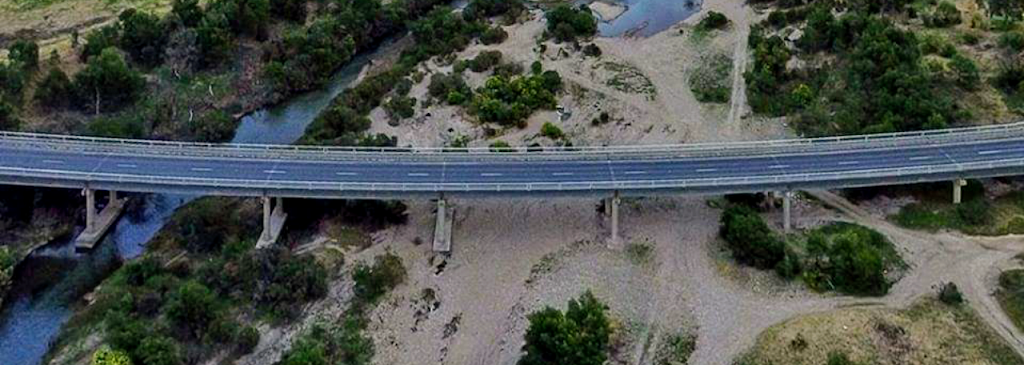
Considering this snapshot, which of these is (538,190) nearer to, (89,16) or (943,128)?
(943,128)

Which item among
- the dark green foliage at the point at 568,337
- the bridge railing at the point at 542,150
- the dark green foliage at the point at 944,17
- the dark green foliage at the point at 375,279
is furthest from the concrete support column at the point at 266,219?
the dark green foliage at the point at 944,17

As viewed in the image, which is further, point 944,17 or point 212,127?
point 944,17

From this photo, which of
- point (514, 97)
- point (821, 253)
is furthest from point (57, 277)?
point (821, 253)

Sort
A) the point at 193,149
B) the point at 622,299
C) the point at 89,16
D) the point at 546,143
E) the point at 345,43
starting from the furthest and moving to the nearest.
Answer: the point at 89,16 < the point at 345,43 < the point at 546,143 < the point at 193,149 < the point at 622,299

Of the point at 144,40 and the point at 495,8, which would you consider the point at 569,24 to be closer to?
the point at 495,8

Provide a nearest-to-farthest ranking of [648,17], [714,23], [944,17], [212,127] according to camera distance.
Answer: [212,127] → [944,17] → [714,23] → [648,17]

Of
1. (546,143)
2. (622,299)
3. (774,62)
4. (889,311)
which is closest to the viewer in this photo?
(889,311)

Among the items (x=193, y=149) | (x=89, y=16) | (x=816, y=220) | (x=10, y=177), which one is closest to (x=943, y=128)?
(x=816, y=220)
